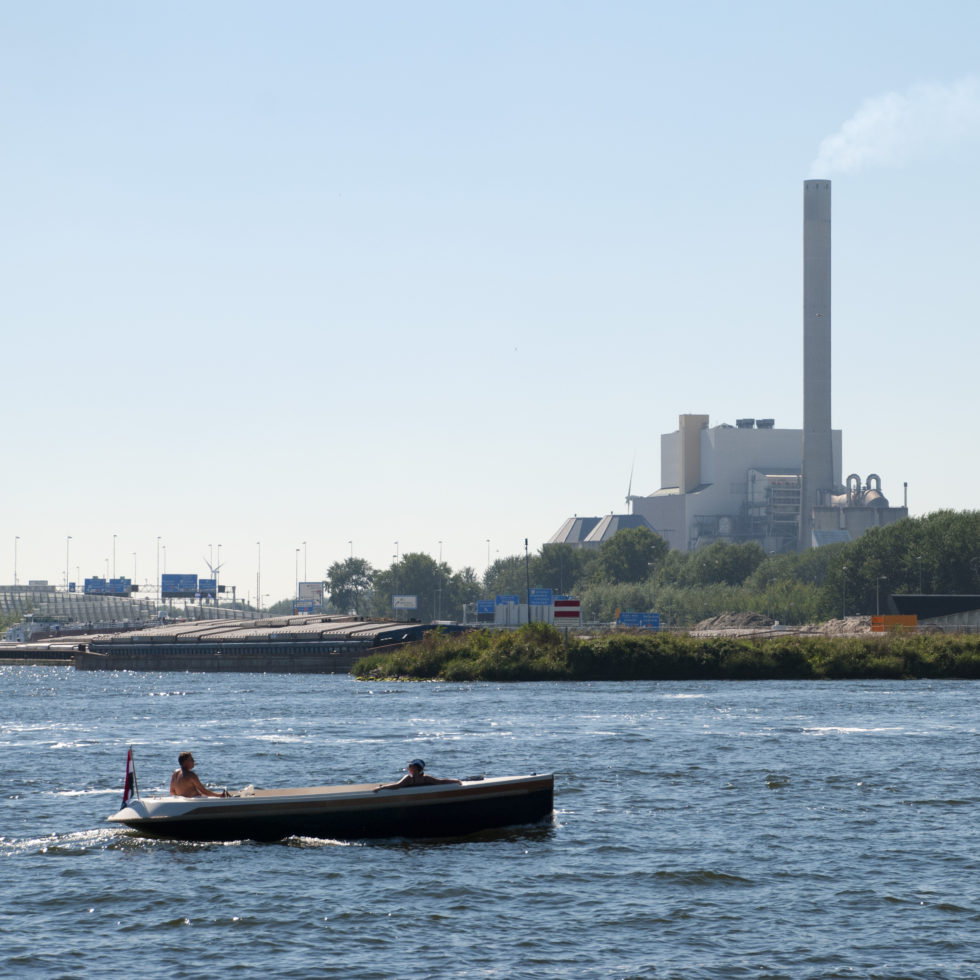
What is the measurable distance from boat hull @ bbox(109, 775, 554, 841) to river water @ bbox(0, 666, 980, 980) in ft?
1.74

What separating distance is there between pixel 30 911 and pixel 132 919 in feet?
8.95

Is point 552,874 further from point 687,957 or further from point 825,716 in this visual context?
point 825,716

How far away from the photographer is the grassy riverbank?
407ft

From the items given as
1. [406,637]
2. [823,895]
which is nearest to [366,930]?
[823,895]

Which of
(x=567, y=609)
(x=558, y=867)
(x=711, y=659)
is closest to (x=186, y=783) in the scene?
(x=558, y=867)

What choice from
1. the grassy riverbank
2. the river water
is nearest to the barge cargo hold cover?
the grassy riverbank

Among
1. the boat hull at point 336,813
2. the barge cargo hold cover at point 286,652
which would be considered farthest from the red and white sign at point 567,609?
the boat hull at point 336,813

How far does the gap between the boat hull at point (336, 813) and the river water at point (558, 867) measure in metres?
0.53

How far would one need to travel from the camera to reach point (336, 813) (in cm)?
4141

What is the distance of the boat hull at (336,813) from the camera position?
4138cm

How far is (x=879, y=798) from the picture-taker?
1903 inches

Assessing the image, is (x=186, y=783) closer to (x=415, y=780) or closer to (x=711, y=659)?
(x=415, y=780)

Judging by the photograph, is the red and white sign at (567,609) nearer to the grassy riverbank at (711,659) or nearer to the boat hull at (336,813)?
the grassy riverbank at (711,659)

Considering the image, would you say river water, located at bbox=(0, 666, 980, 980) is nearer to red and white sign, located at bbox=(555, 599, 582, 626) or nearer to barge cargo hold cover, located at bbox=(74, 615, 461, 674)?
red and white sign, located at bbox=(555, 599, 582, 626)
